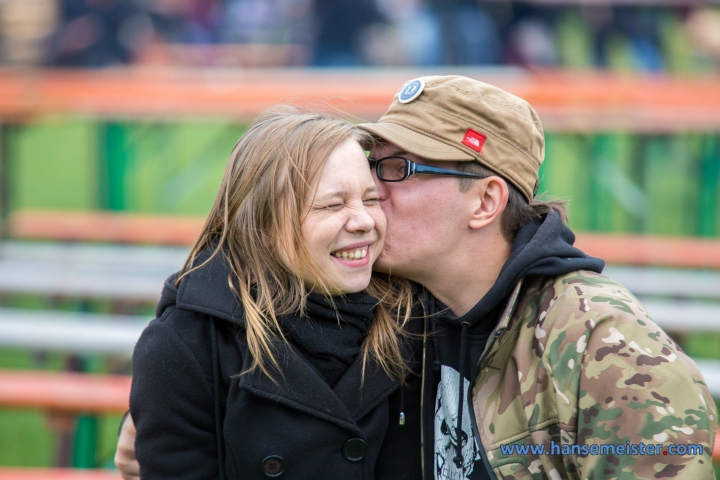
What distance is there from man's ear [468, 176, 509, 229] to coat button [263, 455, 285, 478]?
0.95 m

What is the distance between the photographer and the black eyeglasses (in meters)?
2.24

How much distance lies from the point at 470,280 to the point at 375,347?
42cm

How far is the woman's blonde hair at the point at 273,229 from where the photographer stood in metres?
2.03

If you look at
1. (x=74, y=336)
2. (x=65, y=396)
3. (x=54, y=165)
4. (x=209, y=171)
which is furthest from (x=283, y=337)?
(x=54, y=165)

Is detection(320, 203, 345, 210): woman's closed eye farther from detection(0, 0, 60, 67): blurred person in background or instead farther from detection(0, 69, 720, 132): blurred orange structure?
detection(0, 0, 60, 67): blurred person in background

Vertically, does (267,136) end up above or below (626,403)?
above

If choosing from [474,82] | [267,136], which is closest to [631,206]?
[474,82]

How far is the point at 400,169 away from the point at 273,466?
102cm

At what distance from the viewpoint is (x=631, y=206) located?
23.4 ft

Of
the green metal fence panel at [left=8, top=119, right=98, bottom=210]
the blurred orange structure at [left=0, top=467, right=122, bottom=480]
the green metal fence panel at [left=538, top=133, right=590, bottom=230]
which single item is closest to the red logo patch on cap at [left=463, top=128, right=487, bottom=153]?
the blurred orange structure at [left=0, top=467, right=122, bottom=480]

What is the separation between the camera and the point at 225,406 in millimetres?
1995

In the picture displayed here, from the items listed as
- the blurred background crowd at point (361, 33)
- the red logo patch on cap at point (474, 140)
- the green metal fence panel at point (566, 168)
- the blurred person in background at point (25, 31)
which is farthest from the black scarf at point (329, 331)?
the blurred person in background at point (25, 31)

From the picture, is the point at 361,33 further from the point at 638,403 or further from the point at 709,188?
the point at 638,403

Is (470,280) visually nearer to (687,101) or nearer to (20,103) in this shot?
(687,101)
